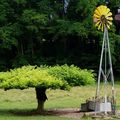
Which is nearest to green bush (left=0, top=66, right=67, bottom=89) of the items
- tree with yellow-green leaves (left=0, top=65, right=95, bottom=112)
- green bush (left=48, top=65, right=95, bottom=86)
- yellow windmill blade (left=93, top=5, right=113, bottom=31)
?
tree with yellow-green leaves (left=0, top=65, right=95, bottom=112)

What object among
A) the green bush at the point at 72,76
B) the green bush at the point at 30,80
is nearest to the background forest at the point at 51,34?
the green bush at the point at 72,76

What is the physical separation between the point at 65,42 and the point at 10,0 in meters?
4.82

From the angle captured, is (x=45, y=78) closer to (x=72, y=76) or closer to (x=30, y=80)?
(x=30, y=80)

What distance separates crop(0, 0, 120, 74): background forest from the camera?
32281mm

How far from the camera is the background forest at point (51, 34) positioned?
32281mm

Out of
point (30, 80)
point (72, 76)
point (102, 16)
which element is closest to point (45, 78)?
point (30, 80)

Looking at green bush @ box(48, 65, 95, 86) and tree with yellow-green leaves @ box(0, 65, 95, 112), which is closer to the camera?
tree with yellow-green leaves @ box(0, 65, 95, 112)

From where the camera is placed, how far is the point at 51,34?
3450cm

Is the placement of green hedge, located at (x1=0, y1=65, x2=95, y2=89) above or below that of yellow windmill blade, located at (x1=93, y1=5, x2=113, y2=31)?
below

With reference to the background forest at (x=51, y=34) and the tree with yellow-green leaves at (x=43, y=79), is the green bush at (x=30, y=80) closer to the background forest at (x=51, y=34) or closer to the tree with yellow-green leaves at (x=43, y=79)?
the tree with yellow-green leaves at (x=43, y=79)

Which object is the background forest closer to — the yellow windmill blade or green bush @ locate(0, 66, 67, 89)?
the yellow windmill blade

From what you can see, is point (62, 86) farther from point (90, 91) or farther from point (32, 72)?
point (90, 91)

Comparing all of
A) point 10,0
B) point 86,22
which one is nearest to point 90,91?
point 86,22

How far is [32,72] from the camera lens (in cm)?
1494
